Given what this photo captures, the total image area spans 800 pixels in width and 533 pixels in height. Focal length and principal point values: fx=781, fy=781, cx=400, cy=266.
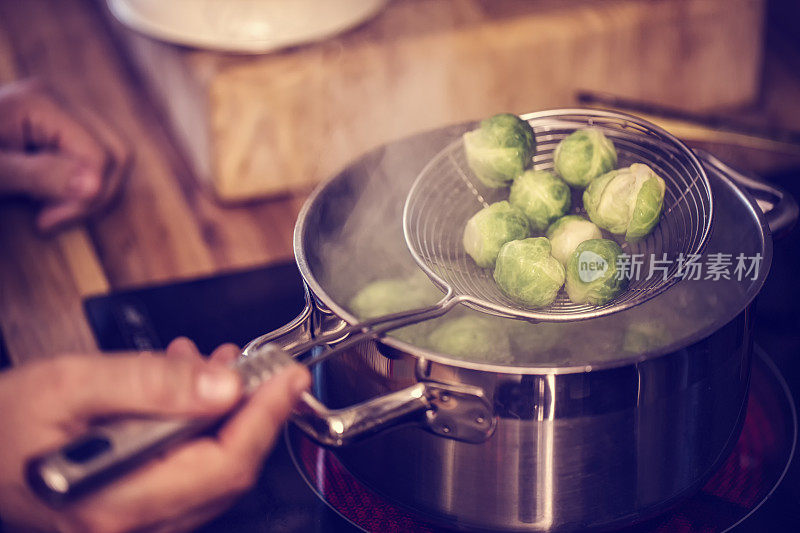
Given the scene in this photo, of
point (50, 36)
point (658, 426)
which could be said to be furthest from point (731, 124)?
point (50, 36)

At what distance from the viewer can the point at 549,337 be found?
4.18 feet

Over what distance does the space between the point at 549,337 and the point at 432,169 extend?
1.24 feet

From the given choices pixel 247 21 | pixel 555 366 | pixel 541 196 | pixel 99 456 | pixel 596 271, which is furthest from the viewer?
pixel 247 21

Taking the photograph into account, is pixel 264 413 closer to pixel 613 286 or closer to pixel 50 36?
pixel 613 286

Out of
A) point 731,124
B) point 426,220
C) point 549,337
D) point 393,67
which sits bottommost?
point 549,337

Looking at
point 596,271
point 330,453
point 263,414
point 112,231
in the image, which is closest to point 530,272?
point 596,271

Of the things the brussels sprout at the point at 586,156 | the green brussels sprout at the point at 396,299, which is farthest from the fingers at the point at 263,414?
the brussels sprout at the point at 586,156

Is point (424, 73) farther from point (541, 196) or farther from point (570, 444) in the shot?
point (570, 444)

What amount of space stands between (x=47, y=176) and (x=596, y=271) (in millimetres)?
1303

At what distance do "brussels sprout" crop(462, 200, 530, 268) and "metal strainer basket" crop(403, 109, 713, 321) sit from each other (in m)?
0.05

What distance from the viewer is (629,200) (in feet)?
4.21

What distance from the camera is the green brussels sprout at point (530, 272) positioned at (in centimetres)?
125

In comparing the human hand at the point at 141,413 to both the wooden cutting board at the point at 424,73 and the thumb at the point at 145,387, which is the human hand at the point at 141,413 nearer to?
the thumb at the point at 145,387

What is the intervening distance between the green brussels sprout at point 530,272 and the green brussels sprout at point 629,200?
0.13m
